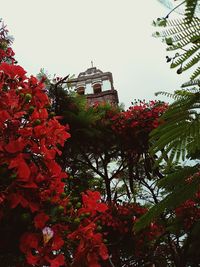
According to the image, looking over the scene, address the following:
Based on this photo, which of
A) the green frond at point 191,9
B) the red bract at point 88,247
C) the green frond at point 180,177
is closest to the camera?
the green frond at point 191,9

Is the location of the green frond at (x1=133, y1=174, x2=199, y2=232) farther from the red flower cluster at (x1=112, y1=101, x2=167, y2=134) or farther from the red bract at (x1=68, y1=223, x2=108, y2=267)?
the red flower cluster at (x1=112, y1=101, x2=167, y2=134)

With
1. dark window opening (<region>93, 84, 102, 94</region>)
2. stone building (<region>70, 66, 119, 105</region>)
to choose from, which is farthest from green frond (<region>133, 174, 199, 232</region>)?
dark window opening (<region>93, 84, 102, 94</region>)

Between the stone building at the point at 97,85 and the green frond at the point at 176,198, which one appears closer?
the green frond at the point at 176,198

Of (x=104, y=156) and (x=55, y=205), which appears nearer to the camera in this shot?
(x=55, y=205)

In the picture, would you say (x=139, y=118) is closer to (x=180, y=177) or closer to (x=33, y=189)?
(x=180, y=177)

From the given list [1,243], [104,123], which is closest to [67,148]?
[104,123]

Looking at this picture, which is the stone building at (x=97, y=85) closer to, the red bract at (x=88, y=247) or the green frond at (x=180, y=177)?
the green frond at (x=180, y=177)

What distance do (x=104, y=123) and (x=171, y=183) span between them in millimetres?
5009

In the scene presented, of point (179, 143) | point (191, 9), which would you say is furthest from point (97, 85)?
point (191, 9)

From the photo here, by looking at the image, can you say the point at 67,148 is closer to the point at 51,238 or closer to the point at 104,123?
the point at 104,123

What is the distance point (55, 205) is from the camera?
1.69 metres

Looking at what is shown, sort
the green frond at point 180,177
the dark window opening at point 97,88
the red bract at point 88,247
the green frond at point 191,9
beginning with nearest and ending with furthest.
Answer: the green frond at point 191,9, the red bract at point 88,247, the green frond at point 180,177, the dark window opening at point 97,88

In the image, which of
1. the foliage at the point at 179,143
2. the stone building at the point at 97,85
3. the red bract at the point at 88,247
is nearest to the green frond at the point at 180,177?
the foliage at the point at 179,143

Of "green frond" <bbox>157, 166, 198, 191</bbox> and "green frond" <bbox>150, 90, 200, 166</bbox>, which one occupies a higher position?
"green frond" <bbox>150, 90, 200, 166</bbox>
